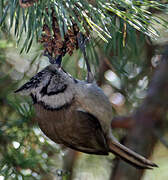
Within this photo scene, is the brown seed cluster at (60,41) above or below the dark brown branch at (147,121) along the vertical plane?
above

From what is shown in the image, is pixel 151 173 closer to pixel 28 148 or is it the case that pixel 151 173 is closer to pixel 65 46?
pixel 28 148

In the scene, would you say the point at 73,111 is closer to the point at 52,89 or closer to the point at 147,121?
the point at 52,89

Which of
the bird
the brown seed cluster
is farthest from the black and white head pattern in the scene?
the brown seed cluster

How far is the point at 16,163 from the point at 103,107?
0.40 meters

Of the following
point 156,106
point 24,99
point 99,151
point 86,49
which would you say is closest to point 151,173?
point 156,106

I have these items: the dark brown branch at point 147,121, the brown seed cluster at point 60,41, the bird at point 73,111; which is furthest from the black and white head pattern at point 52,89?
the dark brown branch at point 147,121

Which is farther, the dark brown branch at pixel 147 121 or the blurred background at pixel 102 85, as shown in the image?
the dark brown branch at pixel 147 121

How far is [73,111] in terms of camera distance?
4.59 ft

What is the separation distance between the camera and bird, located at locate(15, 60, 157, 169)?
133 centimetres

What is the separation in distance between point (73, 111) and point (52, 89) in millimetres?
135

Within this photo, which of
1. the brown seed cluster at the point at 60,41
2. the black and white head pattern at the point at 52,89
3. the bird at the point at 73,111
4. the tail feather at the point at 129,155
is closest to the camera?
the brown seed cluster at the point at 60,41

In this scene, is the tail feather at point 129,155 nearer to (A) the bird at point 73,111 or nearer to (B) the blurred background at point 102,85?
(A) the bird at point 73,111

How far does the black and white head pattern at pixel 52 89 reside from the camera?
48.4 inches

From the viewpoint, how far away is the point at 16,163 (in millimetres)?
1390
